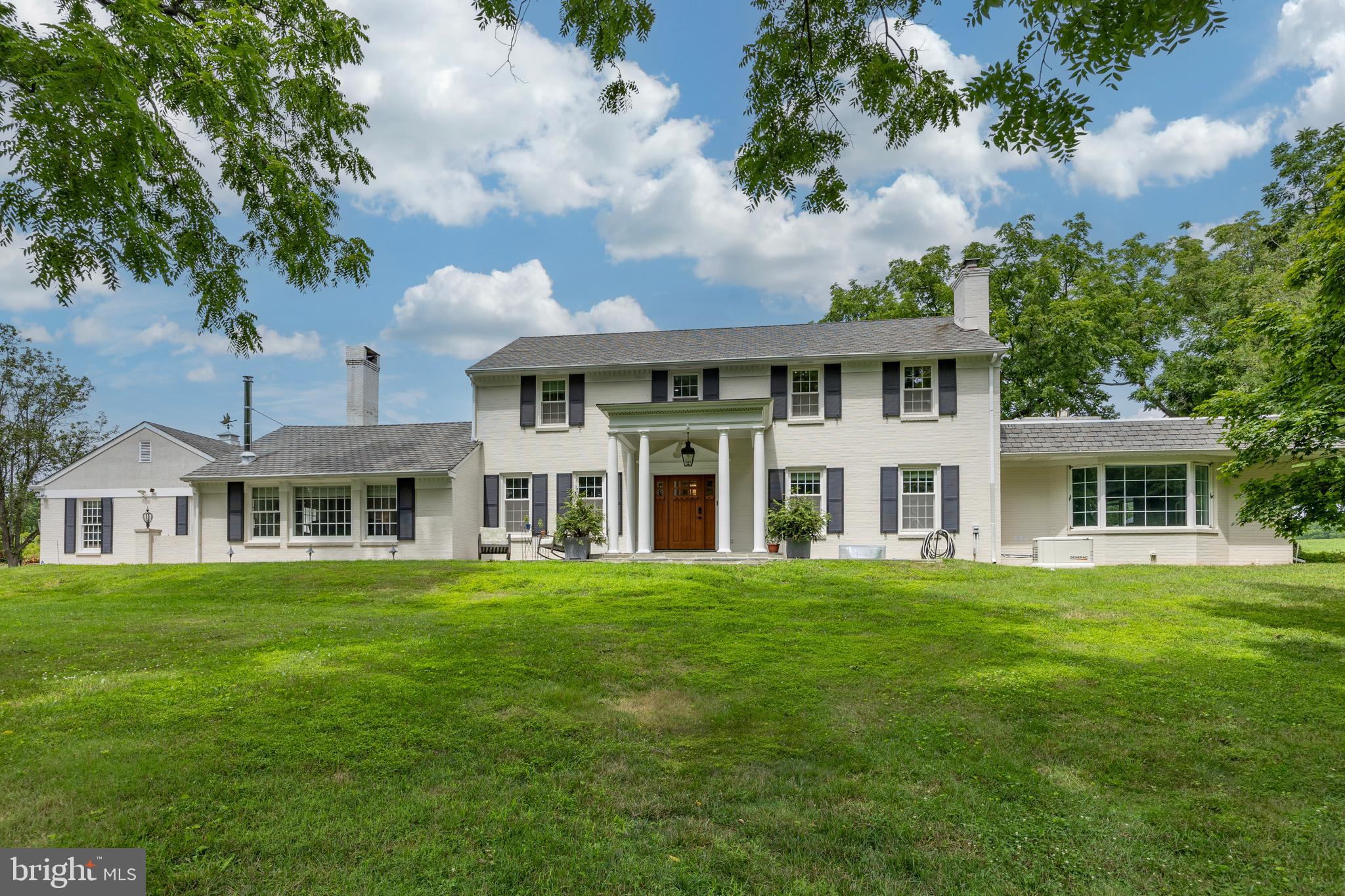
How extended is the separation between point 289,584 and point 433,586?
306 centimetres

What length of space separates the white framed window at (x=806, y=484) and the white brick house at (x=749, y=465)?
0.05 metres

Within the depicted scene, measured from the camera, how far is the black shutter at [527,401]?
19.8 m

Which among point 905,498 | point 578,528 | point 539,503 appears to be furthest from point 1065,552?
point 539,503

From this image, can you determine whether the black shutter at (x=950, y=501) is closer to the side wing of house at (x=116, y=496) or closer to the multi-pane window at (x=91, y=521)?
the side wing of house at (x=116, y=496)

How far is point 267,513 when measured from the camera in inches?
795

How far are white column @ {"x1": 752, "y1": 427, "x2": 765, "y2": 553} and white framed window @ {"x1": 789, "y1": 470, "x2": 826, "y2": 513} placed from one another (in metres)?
1.07

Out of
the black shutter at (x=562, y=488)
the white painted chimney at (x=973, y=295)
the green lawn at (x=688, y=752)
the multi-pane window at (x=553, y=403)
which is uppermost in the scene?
the white painted chimney at (x=973, y=295)

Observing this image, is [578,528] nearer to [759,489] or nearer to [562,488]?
[562,488]

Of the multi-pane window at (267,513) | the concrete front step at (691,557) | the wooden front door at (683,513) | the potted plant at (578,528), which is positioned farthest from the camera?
the multi-pane window at (267,513)

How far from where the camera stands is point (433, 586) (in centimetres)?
1348

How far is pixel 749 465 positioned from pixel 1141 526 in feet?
32.8

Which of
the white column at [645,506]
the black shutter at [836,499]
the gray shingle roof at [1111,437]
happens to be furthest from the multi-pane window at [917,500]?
the white column at [645,506]

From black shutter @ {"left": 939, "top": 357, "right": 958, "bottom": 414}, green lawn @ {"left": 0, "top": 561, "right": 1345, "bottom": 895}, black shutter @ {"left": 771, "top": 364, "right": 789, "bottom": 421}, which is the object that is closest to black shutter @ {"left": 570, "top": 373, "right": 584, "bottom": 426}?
black shutter @ {"left": 771, "top": 364, "right": 789, "bottom": 421}

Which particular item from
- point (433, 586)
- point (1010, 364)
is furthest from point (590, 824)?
point (1010, 364)
